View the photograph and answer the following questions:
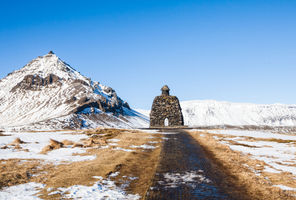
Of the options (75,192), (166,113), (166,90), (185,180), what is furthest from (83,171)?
(166,90)

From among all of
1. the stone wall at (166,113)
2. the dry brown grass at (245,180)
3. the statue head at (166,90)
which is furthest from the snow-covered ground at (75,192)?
the statue head at (166,90)

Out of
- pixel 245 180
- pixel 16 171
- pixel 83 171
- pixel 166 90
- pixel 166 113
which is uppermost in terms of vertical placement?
pixel 166 90

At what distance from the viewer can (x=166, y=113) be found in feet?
217

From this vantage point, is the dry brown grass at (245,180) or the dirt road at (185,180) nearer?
Result: the dirt road at (185,180)

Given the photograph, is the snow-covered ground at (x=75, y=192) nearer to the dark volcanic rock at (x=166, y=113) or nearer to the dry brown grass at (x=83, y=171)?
the dry brown grass at (x=83, y=171)

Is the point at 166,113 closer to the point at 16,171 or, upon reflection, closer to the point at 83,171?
the point at 83,171

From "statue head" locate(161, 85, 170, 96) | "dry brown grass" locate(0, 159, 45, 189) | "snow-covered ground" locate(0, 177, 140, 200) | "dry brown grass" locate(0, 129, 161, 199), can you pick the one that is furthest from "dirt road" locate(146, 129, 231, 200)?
"statue head" locate(161, 85, 170, 96)

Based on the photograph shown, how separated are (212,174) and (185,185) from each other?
2498 mm

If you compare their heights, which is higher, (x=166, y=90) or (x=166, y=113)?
(x=166, y=90)

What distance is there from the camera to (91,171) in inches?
492

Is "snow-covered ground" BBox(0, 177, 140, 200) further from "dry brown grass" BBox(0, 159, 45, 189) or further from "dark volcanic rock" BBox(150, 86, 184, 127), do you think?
"dark volcanic rock" BBox(150, 86, 184, 127)

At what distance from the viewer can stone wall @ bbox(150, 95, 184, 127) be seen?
65625mm

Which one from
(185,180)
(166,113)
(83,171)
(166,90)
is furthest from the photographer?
(166,90)

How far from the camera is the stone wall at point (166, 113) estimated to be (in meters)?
65.6
